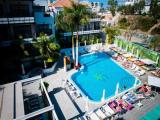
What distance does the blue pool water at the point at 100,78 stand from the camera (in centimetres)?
2062

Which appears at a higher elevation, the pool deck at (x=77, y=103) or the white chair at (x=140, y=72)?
the white chair at (x=140, y=72)

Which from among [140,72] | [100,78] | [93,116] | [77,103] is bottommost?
[93,116]

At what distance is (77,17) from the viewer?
23.0 m

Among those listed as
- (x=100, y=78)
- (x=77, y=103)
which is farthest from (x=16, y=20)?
(x=100, y=78)

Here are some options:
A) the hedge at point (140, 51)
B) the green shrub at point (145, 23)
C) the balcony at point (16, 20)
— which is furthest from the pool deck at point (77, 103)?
the green shrub at point (145, 23)

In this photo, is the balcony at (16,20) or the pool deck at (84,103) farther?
the balcony at (16,20)

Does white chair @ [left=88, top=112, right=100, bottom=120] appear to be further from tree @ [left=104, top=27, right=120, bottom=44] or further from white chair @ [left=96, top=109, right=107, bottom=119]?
tree @ [left=104, top=27, right=120, bottom=44]

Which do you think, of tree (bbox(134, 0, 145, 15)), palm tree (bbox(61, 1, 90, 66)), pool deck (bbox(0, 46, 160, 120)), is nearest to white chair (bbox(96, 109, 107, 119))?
pool deck (bbox(0, 46, 160, 120))

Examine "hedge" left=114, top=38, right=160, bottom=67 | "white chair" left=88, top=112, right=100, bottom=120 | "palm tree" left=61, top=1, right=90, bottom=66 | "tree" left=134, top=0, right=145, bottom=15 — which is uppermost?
"tree" left=134, top=0, right=145, bottom=15

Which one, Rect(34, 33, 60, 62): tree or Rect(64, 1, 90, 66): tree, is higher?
Rect(64, 1, 90, 66): tree

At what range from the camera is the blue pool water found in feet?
67.7

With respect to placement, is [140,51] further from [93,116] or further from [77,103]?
[93,116]

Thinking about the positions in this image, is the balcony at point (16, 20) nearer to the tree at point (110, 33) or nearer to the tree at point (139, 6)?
the tree at point (110, 33)

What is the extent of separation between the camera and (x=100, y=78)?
2375 cm
